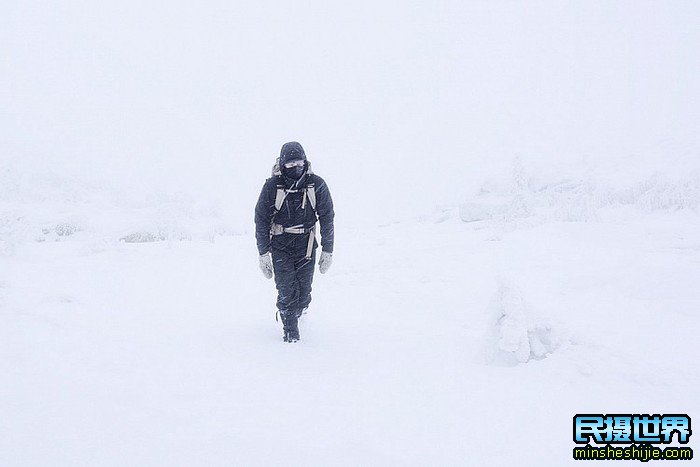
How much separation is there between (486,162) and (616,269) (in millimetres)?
24500

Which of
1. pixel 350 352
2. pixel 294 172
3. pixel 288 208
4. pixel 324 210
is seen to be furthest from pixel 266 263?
pixel 350 352

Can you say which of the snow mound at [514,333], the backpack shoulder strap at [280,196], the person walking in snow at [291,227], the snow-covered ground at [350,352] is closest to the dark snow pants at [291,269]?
the person walking in snow at [291,227]

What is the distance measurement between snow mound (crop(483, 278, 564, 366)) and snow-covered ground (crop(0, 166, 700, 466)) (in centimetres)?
2

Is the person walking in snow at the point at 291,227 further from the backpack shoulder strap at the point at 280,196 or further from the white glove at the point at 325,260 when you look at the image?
the white glove at the point at 325,260

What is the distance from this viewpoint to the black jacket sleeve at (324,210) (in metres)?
4.28

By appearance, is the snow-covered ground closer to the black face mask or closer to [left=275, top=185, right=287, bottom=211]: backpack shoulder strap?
[left=275, top=185, right=287, bottom=211]: backpack shoulder strap

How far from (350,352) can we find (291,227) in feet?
4.21

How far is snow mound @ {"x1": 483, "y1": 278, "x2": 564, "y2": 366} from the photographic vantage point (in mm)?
3500

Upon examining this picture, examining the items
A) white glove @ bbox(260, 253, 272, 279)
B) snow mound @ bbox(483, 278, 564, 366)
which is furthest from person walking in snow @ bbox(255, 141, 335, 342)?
snow mound @ bbox(483, 278, 564, 366)

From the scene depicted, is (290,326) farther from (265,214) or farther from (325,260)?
(265,214)

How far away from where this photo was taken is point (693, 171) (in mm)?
12047

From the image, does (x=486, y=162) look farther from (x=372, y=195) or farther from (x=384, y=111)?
(x=384, y=111)

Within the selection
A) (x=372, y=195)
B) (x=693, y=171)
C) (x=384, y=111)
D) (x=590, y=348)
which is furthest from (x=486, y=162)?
(x=384, y=111)

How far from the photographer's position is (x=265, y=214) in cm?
416
